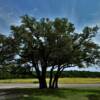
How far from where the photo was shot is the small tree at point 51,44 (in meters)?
31.2

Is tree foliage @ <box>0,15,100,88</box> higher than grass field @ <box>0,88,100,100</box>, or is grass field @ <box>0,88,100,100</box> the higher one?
tree foliage @ <box>0,15,100,88</box>

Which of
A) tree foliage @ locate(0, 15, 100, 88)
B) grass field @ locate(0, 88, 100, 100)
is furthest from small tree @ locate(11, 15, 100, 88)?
grass field @ locate(0, 88, 100, 100)

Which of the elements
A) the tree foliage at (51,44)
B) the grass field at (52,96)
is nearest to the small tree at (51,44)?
the tree foliage at (51,44)

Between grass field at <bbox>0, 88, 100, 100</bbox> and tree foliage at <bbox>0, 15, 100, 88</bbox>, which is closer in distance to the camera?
grass field at <bbox>0, 88, 100, 100</bbox>

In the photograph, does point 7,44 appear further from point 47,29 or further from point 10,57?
point 47,29

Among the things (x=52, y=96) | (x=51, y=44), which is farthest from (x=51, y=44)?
(x=52, y=96)

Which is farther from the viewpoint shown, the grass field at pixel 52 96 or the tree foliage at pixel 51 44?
the tree foliage at pixel 51 44

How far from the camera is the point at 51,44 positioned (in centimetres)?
3164

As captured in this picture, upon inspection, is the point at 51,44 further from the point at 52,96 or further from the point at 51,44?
the point at 52,96

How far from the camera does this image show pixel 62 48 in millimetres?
29969

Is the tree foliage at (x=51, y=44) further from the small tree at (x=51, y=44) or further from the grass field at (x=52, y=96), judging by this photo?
the grass field at (x=52, y=96)

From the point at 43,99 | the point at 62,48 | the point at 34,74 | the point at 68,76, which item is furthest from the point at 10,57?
the point at 68,76

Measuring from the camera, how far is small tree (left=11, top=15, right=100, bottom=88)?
3122 centimetres

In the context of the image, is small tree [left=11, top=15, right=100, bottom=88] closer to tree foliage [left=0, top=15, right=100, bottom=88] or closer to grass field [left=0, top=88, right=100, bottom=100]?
tree foliage [left=0, top=15, right=100, bottom=88]
